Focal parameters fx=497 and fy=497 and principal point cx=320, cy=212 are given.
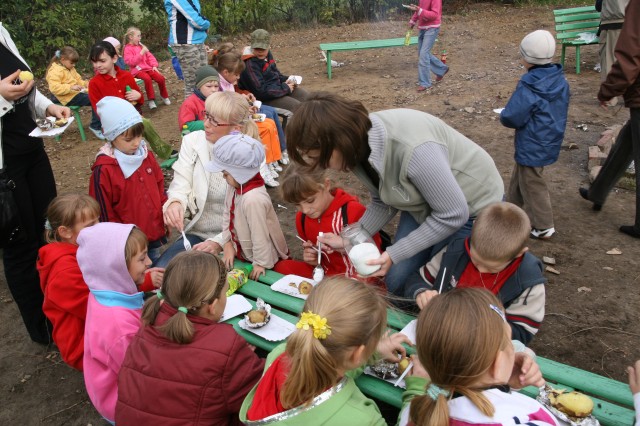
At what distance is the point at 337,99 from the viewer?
2.35m

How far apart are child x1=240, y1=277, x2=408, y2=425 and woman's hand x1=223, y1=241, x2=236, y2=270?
59.9 inches

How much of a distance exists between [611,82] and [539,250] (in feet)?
4.69

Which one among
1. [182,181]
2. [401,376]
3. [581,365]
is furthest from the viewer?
[182,181]

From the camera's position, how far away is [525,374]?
6.07 feet

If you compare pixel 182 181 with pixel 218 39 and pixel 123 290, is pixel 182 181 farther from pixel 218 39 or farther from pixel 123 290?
pixel 218 39

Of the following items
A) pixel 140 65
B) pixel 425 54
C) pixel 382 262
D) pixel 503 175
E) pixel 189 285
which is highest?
pixel 425 54

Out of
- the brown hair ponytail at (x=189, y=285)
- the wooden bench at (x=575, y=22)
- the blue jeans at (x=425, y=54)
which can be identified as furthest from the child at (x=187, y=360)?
the wooden bench at (x=575, y=22)

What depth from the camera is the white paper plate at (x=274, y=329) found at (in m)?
2.49

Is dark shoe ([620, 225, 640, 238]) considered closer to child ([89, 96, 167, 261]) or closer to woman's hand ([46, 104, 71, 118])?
child ([89, 96, 167, 261])

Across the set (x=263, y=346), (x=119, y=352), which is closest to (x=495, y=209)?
(x=263, y=346)

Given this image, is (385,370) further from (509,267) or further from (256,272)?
(256,272)

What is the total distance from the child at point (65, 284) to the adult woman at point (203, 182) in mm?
704

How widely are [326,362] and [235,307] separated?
122cm

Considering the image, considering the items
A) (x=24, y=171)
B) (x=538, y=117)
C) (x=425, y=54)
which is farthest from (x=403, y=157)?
(x=425, y=54)
